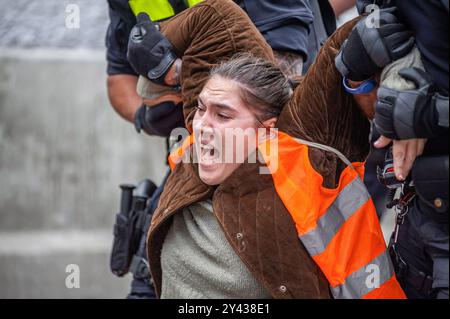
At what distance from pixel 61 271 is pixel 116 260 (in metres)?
1.22

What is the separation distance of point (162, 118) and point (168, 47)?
1.52ft

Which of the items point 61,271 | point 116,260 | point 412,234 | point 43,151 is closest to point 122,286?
point 61,271

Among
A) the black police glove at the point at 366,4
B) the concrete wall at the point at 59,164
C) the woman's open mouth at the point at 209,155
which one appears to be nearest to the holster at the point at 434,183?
the black police glove at the point at 366,4

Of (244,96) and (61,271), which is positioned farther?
(61,271)

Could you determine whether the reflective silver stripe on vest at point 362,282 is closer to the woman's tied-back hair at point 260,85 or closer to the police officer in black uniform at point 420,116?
the police officer in black uniform at point 420,116

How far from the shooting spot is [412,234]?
1.98m

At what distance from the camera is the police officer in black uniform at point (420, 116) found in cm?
174

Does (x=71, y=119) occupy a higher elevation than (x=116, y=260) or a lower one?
higher

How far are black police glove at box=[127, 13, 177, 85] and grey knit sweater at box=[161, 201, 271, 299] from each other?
0.52 meters

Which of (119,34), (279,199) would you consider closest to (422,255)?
(279,199)

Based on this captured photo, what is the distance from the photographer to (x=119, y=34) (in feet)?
10.5

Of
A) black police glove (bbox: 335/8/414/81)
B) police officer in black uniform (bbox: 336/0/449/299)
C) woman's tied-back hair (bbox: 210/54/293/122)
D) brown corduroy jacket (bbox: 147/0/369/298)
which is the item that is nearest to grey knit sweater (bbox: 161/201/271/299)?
brown corduroy jacket (bbox: 147/0/369/298)

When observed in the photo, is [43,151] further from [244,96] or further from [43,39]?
[244,96]
